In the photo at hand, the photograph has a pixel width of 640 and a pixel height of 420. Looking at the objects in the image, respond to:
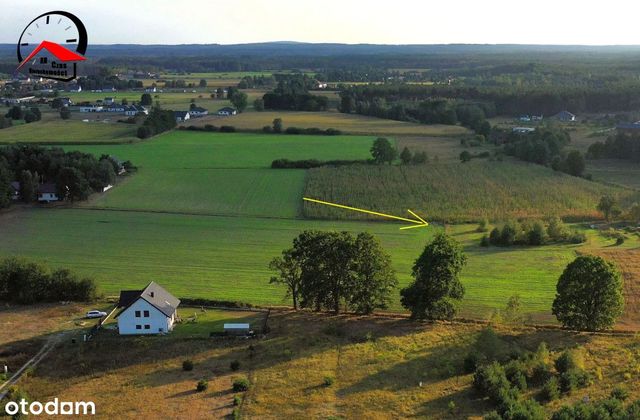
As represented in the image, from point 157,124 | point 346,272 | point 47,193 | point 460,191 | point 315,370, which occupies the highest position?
point 157,124

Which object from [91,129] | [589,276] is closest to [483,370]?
[589,276]

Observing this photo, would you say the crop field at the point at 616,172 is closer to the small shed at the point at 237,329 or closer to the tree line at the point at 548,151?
the tree line at the point at 548,151

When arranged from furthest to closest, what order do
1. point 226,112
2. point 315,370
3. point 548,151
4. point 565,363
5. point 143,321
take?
point 226,112, point 548,151, point 143,321, point 315,370, point 565,363

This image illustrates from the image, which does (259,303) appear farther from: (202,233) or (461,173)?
(461,173)

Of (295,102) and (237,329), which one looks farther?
(295,102)

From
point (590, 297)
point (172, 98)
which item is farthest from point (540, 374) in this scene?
point (172, 98)

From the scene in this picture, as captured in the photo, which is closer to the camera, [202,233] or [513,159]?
[202,233]

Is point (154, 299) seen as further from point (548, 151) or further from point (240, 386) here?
point (548, 151)
